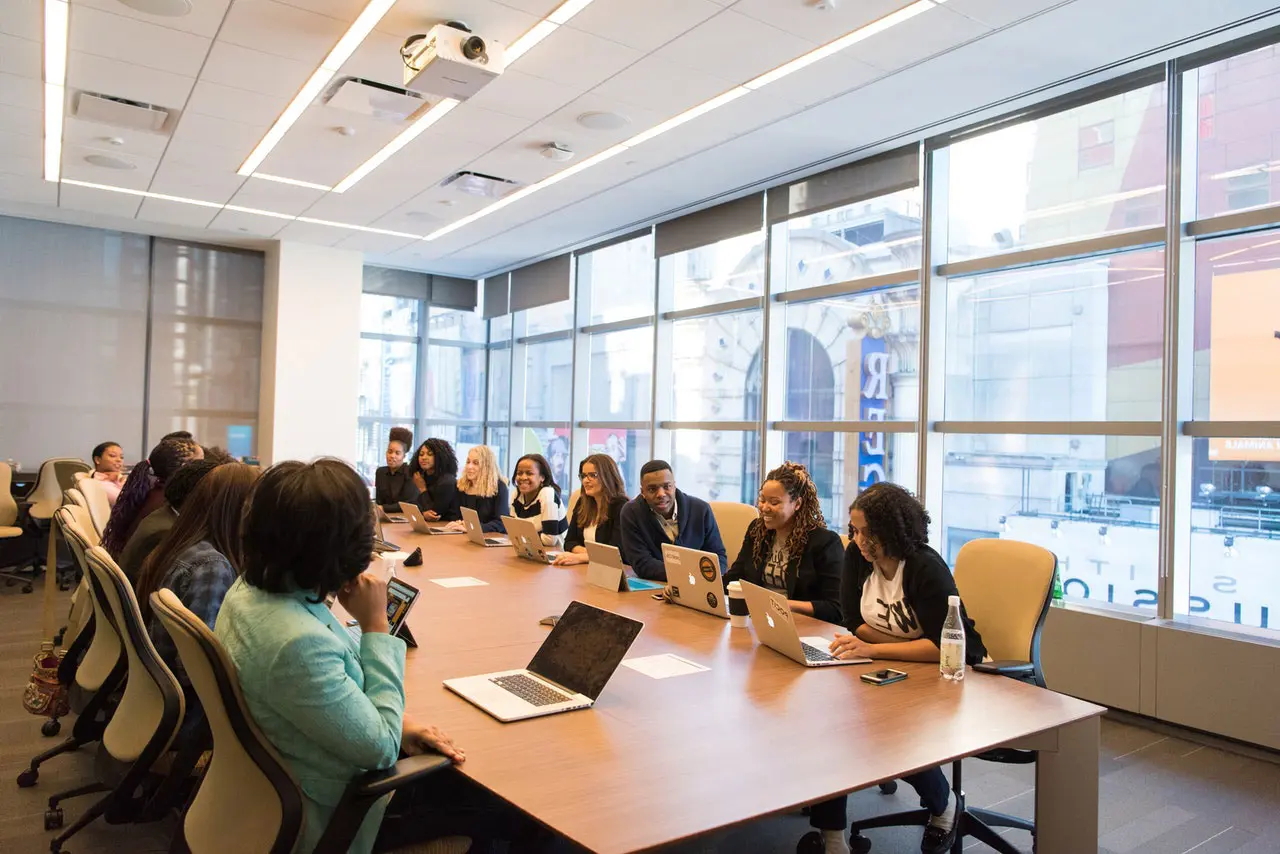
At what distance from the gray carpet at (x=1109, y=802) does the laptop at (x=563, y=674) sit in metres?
0.62

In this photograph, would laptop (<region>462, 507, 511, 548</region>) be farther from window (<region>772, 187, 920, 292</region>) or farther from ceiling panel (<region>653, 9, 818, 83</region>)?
window (<region>772, 187, 920, 292</region>)

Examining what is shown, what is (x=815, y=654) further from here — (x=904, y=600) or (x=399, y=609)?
(x=399, y=609)

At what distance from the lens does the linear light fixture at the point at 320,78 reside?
157 inches

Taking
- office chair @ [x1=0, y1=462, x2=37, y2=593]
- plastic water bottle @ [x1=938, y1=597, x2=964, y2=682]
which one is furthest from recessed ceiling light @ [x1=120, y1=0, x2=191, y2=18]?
office chair @ [x1=0, y1=462, x2=37, y2=593]

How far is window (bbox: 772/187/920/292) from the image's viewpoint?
5.82 metres

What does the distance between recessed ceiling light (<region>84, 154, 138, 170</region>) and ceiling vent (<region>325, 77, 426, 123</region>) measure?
8.13 ft

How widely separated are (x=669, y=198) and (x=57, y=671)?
211 inches

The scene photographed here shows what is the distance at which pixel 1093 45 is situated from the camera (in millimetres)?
4195

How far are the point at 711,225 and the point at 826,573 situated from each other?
455 cm

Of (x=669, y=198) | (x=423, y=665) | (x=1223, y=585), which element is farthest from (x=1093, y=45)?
(x=423, y=665)

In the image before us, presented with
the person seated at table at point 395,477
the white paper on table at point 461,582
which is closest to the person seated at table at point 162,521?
the white paper on table at point 461,582

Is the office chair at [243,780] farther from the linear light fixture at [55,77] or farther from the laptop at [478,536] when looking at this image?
the linear light fixture at [55,77]

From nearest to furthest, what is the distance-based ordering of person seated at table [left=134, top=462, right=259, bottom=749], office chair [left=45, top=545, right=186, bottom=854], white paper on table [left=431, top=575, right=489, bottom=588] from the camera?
office chair [left=45, top=545, right=186, bottom=854] → person seated at table [left=134, top=462, right=259, bottom=749] → white paper on table [left=431, top=575, right=489, bottom=588]

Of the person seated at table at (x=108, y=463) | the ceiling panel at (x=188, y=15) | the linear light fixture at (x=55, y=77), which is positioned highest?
the linear light fixture at (x=55, y=77)
